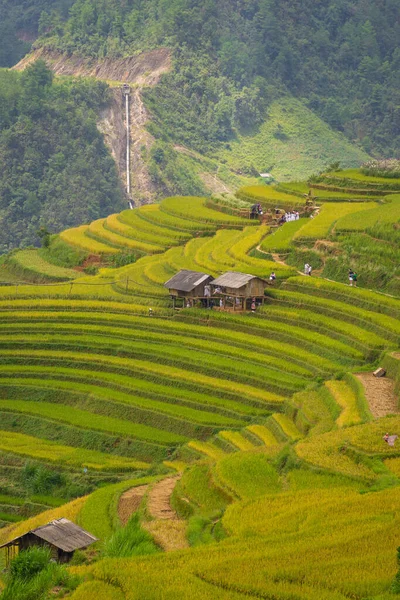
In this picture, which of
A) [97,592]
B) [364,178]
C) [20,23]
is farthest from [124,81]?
[97,592]

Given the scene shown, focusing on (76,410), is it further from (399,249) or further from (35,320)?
(399,249)

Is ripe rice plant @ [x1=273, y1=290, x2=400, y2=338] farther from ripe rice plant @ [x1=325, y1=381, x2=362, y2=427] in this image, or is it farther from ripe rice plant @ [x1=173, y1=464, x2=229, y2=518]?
ripe rice plant @ [x1=173, y1=464, x2=229, y2=518]

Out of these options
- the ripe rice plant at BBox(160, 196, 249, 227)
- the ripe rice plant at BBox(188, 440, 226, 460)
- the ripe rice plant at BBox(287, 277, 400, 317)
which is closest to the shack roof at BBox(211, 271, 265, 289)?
the ripe rice plant at BBox(287, 277, 400, 317)

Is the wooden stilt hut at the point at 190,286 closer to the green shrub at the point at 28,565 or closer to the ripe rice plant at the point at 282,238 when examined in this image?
the ripe rice plant at the point at 282,238

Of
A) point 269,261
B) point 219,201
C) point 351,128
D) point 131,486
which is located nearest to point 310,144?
point 351,128

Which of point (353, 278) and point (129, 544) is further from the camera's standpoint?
point (353, 278)

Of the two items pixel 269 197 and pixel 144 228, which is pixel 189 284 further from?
pixel 269 197

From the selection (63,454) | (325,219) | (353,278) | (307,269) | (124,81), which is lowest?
(63,454)

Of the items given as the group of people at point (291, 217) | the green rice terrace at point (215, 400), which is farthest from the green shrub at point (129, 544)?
the group of people at point (291, 217)
